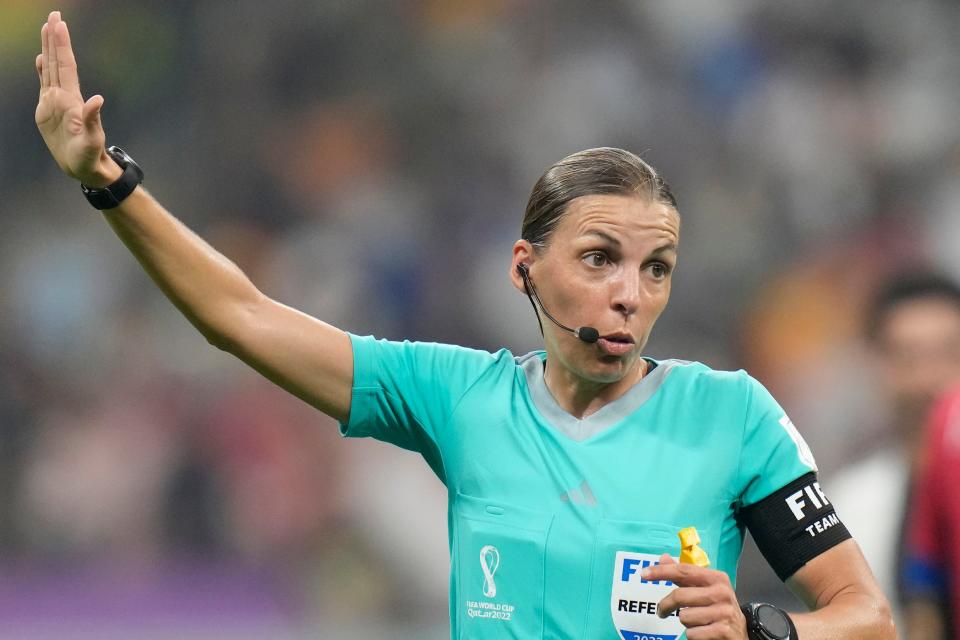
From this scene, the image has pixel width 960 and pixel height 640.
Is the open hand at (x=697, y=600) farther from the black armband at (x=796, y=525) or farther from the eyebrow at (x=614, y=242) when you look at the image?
the eyebrow at (x=614, y=242)

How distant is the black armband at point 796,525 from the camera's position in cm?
252

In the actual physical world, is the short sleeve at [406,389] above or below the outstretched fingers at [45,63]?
below

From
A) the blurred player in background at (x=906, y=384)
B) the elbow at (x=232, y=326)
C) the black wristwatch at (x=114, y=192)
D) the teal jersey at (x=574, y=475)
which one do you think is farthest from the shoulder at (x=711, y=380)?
the blurred player in background at (x=906, y=384)

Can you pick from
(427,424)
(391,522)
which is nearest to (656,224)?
(427,424)

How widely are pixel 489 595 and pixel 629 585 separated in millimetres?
288

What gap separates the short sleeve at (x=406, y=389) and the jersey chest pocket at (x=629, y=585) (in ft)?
1.55

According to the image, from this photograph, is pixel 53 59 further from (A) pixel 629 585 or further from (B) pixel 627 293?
(A) pixel 629 585

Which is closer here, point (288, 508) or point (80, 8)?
point (288, 508)

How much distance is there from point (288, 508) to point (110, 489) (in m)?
0.92

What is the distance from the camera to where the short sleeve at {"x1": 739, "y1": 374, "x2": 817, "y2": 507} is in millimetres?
2564

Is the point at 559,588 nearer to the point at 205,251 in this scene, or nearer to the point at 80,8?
the point at 205,251

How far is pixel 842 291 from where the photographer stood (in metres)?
7.38

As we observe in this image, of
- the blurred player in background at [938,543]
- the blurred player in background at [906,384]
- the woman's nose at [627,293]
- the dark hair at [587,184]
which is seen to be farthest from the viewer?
the blurred player in background at [906,384]

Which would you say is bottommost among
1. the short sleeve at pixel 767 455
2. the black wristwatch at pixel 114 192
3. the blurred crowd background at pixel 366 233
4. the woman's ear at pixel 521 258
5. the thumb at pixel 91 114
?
the short sleeve at pixel 767 455
